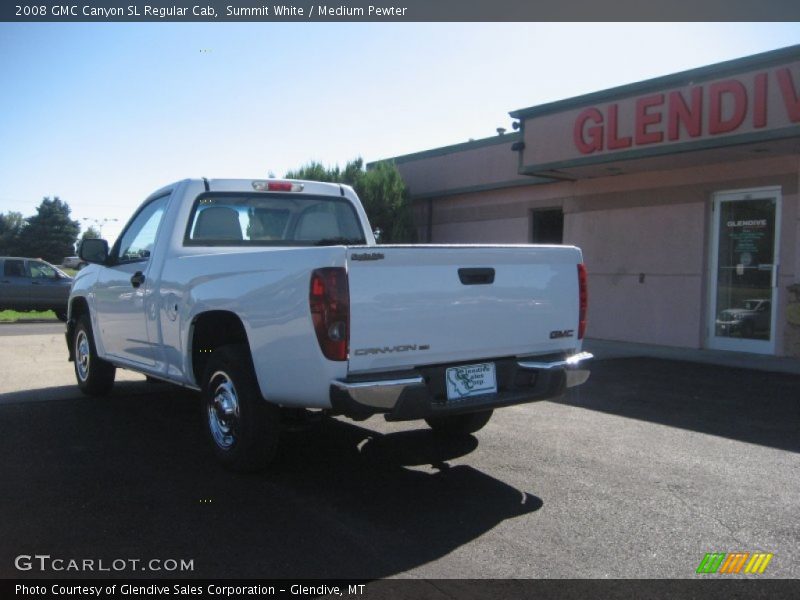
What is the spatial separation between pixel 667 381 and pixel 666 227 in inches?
181

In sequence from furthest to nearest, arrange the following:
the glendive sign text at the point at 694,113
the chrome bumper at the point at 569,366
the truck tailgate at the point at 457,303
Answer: the glendive sign text at the point at 694,113, the chrome bumper at the point at 569,366, the truck tailgate at the point at 457,303

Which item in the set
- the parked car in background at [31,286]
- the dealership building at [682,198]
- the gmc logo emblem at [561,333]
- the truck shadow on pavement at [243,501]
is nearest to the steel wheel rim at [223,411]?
the truck shadow on pavement at [243,501]

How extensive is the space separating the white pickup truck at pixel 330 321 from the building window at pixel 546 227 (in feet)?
32.8

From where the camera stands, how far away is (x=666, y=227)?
12.6 meters

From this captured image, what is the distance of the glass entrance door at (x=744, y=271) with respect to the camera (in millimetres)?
11180

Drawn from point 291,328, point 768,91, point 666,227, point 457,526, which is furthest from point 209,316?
point 666,227

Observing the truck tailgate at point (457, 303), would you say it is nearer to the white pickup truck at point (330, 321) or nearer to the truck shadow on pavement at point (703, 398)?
the white pickup truck at point (330, 321)

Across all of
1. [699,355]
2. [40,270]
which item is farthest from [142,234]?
[40,270]

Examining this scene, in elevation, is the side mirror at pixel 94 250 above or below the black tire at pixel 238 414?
above

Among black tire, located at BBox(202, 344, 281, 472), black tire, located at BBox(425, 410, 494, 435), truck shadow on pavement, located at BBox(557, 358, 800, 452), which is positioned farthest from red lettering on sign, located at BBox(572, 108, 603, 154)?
black tire, located at BBox(202, 344, 281, 472)

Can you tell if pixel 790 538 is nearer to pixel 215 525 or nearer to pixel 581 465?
pixel 581 465

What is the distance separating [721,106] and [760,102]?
569 mm

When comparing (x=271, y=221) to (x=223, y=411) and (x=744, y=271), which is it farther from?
(x=744, y=271)

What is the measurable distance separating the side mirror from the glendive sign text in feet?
27.0
